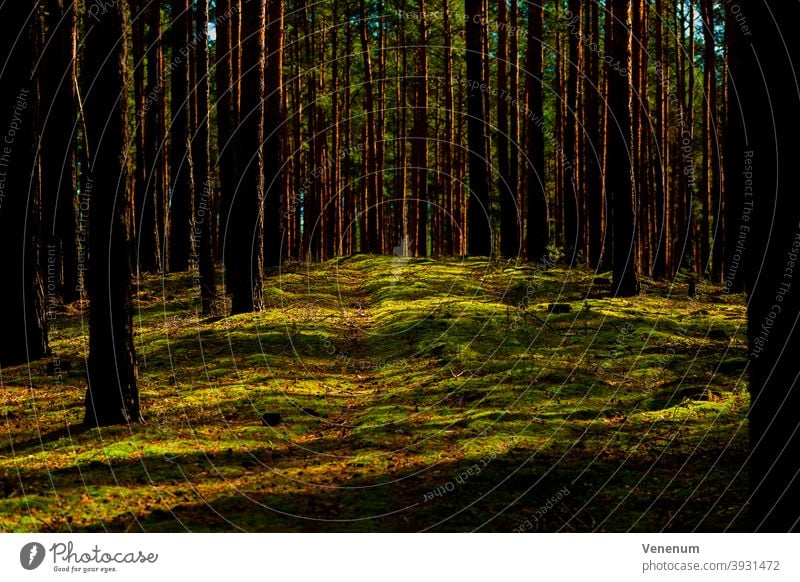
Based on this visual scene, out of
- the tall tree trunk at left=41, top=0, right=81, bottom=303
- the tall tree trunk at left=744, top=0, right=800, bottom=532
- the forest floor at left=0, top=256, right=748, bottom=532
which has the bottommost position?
the forest floor at left=0, top=256, right=748, bottom=532

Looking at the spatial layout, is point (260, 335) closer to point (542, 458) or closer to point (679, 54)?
point (542, 458)

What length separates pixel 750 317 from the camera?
5.78 metres

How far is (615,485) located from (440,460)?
1689 millimetres

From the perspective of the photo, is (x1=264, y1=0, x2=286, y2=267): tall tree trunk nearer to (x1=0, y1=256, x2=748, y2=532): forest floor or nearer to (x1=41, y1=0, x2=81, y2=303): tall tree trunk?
(x1=41, y1=0, x2=81, y2=303): tall tree trunk

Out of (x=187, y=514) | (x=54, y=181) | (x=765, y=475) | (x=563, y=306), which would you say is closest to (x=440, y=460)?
(x=187, y=514)

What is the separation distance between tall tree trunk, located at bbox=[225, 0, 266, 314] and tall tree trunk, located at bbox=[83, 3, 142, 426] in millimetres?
7268

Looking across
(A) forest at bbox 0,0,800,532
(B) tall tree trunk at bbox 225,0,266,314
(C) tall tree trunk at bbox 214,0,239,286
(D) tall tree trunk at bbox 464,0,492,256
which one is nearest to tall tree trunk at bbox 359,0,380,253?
(D) tall tree trunk at bbox 464,0,492,256

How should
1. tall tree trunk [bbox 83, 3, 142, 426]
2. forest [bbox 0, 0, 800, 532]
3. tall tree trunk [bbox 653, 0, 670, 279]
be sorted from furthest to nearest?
tall tree trunk [bbox 653, 0, 670, 279] → tall tree trunk [bbox 83, 3, 142, 426] → forest [bbox 0, 0, 800, 532]

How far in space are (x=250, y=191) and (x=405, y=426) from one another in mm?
8542

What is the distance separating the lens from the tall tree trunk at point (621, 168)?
16.8 m

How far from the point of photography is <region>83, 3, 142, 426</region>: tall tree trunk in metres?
8.69

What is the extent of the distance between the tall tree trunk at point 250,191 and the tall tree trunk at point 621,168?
732cm

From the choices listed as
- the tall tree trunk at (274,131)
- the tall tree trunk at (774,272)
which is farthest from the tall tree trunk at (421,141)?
the tall tree trunk at (774,272)

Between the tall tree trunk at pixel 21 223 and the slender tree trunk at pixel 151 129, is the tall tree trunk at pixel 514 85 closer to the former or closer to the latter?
the slender tree trunk at pixel 151 129
